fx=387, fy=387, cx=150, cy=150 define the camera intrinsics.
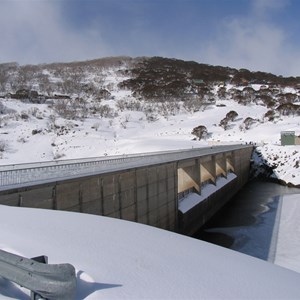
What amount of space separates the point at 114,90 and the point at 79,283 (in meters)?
105

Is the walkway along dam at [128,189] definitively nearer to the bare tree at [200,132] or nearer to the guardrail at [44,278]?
the guardrail at [44,278]

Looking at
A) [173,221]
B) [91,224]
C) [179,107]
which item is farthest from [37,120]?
[91,224]

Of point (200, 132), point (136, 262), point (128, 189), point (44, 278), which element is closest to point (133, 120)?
point (200, 132)

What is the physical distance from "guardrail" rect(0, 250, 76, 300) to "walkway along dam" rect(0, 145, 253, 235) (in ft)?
17.1

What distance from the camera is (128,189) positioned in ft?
46.8

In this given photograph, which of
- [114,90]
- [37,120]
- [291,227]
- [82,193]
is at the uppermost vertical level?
[114,90]

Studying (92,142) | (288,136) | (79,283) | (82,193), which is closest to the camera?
(79,283)

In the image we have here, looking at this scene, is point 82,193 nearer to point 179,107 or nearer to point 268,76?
point 179,107

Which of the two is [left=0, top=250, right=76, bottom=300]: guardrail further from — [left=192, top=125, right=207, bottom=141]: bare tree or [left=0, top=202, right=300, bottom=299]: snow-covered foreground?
[left=192, top=125, right=207, bottom=141]: bare tree

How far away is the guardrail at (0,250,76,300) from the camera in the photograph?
3035 mm

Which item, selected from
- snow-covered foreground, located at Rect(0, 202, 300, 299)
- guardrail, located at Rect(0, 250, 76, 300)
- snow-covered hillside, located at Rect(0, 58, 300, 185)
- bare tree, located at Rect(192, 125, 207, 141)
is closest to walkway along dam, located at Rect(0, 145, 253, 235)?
snow-covered foreground, located at Rect(0, 202, 300, 299)

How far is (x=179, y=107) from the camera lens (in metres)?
86.1

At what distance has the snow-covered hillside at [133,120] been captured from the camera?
50250mm

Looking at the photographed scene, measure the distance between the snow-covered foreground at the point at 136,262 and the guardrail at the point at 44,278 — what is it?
0.27 m
